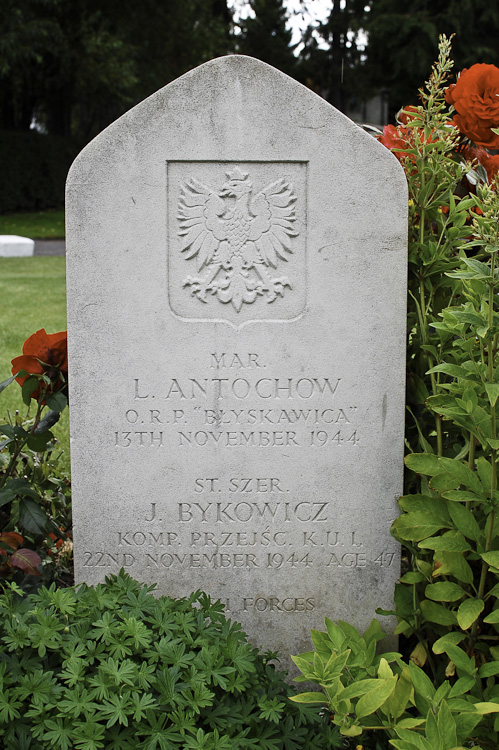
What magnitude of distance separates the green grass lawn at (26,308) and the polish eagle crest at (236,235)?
206 centimetres

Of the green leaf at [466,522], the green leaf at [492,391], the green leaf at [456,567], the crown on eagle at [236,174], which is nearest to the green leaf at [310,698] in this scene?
the green leaf at [456,567]

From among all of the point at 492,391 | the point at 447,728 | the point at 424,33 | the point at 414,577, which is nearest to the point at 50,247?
the point at 424,33

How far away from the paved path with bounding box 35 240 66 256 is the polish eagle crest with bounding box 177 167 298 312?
14.6m

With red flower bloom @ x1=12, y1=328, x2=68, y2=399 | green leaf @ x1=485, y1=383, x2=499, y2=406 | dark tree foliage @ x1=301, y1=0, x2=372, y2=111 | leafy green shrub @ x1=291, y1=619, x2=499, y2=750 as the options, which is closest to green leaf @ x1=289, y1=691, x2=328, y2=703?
leafy green shrub @ x1=291, y1=619, x2=499, y2=750

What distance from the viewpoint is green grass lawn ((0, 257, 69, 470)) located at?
17.5 ft

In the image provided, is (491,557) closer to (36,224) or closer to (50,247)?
(50,247)

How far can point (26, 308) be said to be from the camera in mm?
8852

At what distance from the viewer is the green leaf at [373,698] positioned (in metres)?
1.86

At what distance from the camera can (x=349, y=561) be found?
8.79ft

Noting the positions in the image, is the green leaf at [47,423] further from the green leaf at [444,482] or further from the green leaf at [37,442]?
the green leaf at [444,482]

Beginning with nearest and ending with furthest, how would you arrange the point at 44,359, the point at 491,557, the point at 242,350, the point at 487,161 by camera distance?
the point at 491,557 → the point at 242,350 → the point at 44,359 → the point at 487,161

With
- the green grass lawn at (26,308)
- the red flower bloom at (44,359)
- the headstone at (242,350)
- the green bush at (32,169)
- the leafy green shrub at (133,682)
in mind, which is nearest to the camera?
the leafy green shrub at (133,682)

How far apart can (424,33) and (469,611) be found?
2502 cm

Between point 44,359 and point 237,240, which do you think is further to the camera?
point 44,359
